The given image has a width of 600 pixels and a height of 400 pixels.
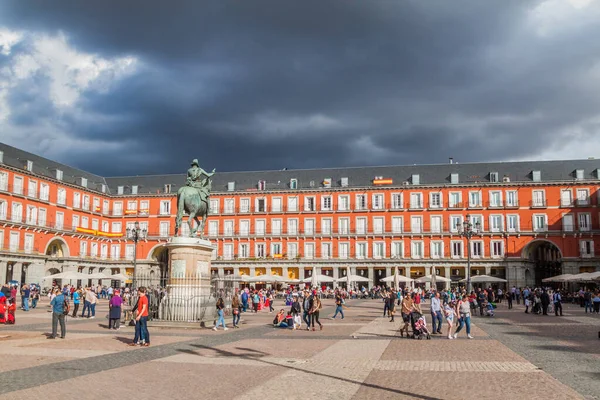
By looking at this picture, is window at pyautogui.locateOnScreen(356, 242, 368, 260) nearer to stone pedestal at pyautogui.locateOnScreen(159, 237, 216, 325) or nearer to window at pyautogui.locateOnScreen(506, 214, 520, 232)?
window at pyautogui.locateOnScreen(506, 214, 520, 232)

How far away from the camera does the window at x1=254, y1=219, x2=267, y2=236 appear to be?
70375 mm

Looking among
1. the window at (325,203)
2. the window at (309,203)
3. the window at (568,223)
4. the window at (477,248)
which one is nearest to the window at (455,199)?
the window at (477,248)

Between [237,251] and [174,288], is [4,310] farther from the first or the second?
[237,251]

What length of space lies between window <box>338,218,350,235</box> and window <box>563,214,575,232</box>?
2458 centimetres

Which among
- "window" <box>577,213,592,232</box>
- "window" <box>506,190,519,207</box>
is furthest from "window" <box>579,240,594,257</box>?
"window" <box>506,190,519,207</box>

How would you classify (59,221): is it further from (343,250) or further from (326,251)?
(343,250)

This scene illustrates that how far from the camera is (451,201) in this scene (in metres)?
65.2

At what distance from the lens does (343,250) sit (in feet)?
222

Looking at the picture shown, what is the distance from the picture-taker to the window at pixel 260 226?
70.4m

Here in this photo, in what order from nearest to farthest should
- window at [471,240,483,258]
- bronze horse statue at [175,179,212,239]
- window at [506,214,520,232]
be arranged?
bronze horse statue at [175,179,212,239], window at [506,214,520,232], window at [471,240,483,258]

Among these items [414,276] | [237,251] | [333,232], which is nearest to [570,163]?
[414,276]

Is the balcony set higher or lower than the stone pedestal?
higher

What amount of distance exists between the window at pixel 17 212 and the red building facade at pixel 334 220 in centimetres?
13

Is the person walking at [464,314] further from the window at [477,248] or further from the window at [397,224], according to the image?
the window at [397,224]
